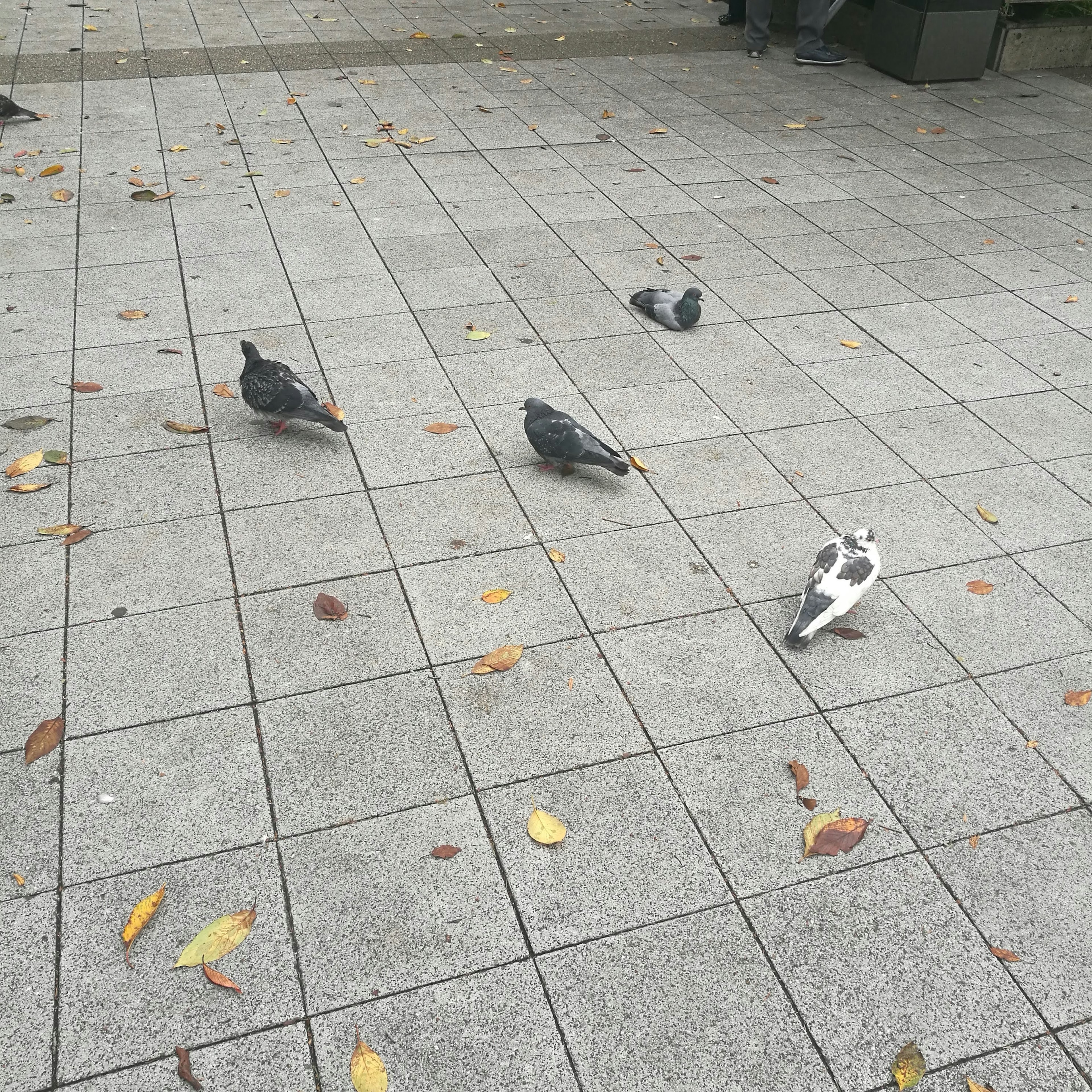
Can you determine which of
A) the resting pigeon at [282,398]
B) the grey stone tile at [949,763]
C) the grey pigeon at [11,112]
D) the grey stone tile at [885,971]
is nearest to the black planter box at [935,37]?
the grey pigeon at [11,112]

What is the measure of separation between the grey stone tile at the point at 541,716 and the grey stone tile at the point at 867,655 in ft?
2.11

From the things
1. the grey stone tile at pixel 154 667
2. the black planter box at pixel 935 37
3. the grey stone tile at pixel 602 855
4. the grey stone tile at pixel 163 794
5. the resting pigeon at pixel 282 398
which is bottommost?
the grey stone tile at pixel 602 855

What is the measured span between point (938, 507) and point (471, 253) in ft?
11.3

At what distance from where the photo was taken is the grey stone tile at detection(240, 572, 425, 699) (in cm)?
343

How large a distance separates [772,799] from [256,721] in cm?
161

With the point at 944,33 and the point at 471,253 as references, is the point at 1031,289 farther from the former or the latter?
the point at 944,33

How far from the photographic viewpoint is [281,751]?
10.3ft

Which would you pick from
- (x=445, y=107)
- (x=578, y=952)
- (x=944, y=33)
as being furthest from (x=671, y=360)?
(x=944, y=33)

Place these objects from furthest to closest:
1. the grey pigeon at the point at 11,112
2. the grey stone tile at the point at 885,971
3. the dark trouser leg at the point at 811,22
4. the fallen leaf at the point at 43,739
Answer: the dark trouser leg at the point at 811,22 < the grey pigeon at the point at 11,112 < the fallen leaf at the point at 43,739 < the grey stone tile at the point at 885,971

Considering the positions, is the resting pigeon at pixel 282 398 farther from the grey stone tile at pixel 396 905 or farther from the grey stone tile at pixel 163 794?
the grey stone tile at pixel 396 905

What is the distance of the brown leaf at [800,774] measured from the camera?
309 cm

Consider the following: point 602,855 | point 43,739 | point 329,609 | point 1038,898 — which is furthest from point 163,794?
point 1038,898

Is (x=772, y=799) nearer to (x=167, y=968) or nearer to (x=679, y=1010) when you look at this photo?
(x=679, y=1010)

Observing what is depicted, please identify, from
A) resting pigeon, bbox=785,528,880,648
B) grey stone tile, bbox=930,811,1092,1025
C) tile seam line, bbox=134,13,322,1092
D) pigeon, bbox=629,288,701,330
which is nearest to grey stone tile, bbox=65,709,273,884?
tile seam line, bbox=134,13,322,1092
